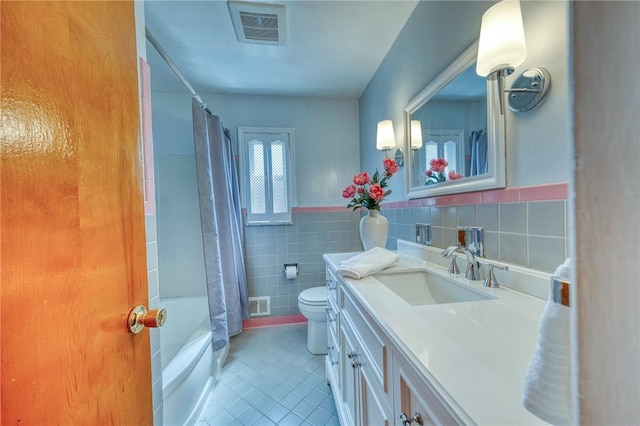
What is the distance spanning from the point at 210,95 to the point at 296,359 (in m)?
2.53

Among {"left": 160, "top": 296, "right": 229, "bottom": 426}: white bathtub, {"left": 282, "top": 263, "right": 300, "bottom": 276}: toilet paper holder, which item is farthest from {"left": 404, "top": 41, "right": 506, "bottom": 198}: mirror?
{"left": 160, "top": 296, "right": 229, "bottom": 426}: white bathtub

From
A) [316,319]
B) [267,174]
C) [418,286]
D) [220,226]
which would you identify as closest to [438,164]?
[418,286]

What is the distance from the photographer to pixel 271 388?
1.76m

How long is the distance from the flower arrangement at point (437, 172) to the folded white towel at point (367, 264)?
470 millimetres

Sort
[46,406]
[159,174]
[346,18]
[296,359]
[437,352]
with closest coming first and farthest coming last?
[46,406] < [437,352] < [346,18] < [296,359] < [159,174]

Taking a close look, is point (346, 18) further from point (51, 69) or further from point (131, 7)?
point (51, 69)

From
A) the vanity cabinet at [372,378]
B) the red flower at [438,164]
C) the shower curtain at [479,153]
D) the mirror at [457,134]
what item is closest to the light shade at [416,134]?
the mirror at [457,134]

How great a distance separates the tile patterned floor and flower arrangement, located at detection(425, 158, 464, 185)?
1454 mm

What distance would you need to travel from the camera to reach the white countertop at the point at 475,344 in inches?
15.9

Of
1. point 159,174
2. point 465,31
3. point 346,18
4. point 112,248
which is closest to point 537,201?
point 465,31

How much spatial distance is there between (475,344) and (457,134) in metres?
0.99

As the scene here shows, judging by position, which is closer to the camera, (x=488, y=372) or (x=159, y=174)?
(x=488, y=372)

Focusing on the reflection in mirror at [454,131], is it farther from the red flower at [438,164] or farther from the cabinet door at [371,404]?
the cabinet door at [371,404]

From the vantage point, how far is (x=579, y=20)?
187 millimetres
